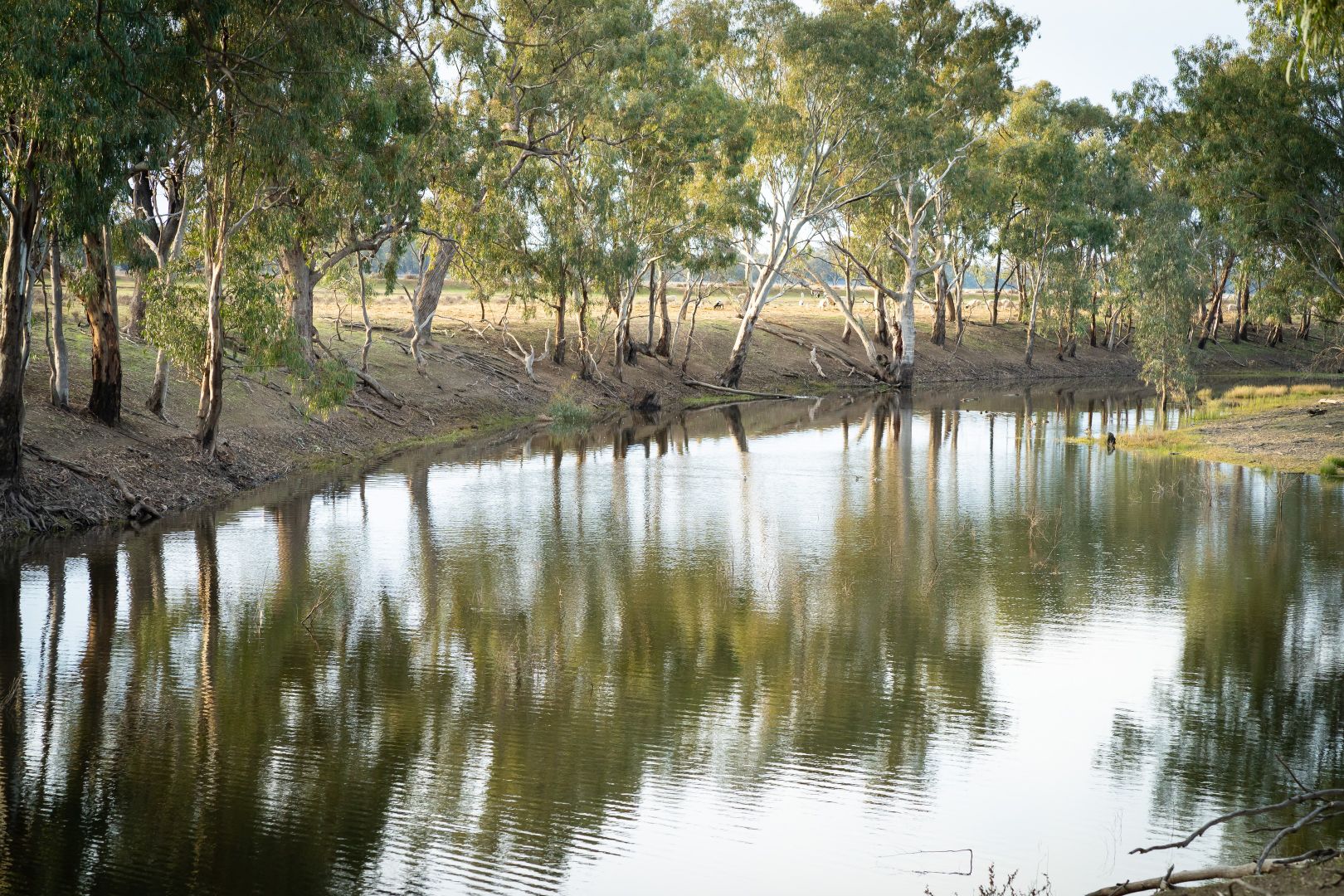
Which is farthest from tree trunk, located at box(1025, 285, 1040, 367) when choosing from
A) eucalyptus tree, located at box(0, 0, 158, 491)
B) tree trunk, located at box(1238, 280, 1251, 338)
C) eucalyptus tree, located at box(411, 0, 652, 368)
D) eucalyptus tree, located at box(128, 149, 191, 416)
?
eucalyptus tree, located at box(0, 0, 158, 491)

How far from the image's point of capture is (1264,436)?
Result: 1087 inches

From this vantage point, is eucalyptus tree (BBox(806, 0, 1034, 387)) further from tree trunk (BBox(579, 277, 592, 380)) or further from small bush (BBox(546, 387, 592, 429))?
small bush (BBox(546, 387, 592, 429))

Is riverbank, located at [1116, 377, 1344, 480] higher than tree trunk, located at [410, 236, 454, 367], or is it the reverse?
tree trunk, located at [410, 236, 454, 367]

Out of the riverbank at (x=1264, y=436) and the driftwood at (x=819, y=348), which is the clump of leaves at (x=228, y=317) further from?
the driftwood at (x=819, y=348)

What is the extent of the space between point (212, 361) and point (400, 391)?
37.4ft

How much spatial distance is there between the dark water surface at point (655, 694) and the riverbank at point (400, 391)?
1.25 m

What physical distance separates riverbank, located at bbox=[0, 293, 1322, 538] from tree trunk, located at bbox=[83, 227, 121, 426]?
31cm

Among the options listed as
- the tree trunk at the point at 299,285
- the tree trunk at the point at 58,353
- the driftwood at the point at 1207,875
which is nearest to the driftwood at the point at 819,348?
the tree trunk at the point at 299,285

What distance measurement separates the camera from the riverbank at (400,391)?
18.4m

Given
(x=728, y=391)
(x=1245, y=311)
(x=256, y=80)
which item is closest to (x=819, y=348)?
(x=728, y=391)

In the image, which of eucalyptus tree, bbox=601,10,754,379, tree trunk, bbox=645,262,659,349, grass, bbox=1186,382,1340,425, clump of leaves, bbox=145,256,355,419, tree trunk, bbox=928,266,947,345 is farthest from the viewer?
tree trunk, bbox=928,266,947,345

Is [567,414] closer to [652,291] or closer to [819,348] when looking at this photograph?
[652,291]

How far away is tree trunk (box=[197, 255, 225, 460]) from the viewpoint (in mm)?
19250

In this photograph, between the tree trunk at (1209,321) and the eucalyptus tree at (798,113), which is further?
the tree trunk at (1209,321)
